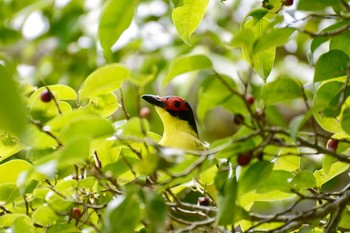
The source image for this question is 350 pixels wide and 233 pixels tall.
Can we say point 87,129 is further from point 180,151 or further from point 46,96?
point 46,96

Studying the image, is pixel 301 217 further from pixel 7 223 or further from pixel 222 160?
pixel 7 223

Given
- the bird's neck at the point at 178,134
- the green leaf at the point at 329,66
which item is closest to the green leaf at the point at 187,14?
the green leaf at the point at 329,66

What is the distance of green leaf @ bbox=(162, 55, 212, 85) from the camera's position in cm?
204

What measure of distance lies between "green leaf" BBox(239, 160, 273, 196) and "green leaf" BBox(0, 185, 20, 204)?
72 cm

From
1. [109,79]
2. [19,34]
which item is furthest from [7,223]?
[19,34]

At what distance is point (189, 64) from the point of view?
205 centimetres

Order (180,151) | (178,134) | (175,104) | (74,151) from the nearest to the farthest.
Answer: (74,151), (180,151), (178,134), (175,104)

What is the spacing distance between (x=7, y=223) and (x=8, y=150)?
32 cm

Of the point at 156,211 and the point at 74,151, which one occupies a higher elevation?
the point at 74,151

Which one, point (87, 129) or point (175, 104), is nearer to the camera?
point (87, 129)

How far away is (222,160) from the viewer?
2.37 meters

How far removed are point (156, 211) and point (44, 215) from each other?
1.80 ft

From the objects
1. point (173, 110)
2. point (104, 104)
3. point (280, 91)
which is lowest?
point (173, 110)

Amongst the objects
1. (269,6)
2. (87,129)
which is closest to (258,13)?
(269,6)
